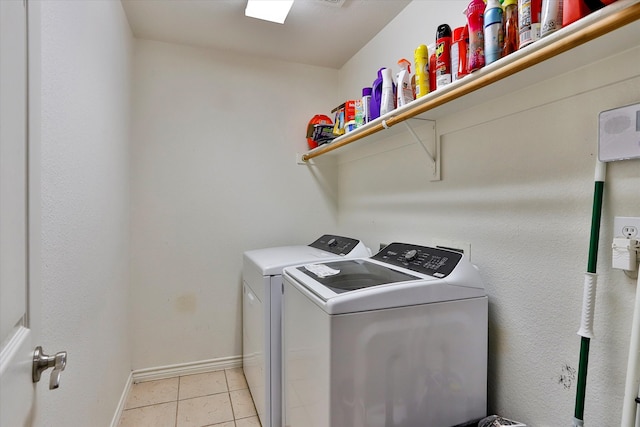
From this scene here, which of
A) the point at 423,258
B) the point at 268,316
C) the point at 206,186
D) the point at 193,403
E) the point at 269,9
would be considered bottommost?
the point at 193,403

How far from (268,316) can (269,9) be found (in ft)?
5.76

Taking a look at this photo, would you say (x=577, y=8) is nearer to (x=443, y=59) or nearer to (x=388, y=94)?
(x=443, y=59)

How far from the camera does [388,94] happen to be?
65.7 inches

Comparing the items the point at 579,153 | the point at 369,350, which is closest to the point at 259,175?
the point at 369,350

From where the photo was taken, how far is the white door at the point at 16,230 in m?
0.53

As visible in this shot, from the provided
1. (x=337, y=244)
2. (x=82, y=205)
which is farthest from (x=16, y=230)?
(x=337, y=244)

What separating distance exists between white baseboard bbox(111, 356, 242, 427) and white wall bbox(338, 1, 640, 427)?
1927 millimetres

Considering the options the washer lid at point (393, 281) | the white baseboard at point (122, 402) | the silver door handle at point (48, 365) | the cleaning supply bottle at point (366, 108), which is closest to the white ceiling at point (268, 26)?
the cleaning supply bottle at point (366, 108)

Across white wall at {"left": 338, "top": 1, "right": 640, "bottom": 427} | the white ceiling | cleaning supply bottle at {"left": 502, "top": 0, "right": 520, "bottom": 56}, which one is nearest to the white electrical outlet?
white wall at {"left": 338, "top": 1, "right": 640, "bottom": 427}

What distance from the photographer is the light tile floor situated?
1955 mm

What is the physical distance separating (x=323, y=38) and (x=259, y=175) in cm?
113

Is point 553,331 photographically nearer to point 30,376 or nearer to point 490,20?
point 490,20

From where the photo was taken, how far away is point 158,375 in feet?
7.98

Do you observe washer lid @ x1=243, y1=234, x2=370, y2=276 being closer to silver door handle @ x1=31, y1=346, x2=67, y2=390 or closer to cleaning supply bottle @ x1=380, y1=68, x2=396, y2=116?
cleaning supply bottle @ x1=380, y1=68, x2=396, y2=116
